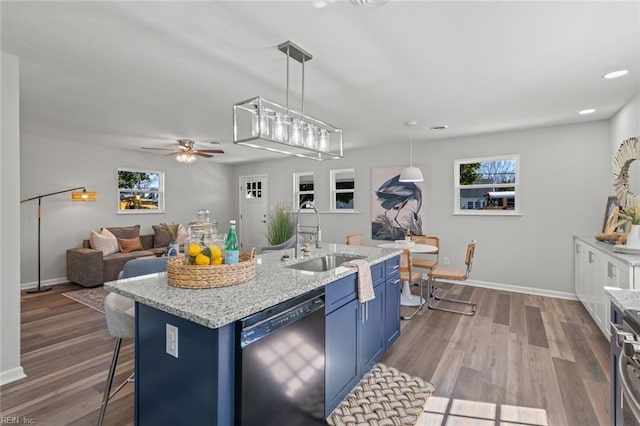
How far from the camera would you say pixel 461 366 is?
8.66ft

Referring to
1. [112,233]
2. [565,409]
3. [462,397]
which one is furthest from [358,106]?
[112,233]

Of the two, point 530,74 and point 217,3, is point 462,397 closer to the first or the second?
point 530,74

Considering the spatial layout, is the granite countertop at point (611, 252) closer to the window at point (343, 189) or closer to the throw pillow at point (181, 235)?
the window at point (343, 189)

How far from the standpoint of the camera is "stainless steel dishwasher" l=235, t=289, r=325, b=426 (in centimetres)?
134

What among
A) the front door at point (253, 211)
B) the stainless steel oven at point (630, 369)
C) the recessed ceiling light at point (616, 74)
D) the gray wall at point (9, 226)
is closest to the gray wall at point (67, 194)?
the front door at point (253, 211)

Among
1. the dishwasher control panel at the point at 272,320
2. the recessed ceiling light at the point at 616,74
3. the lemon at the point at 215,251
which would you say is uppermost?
the recessed ceiling light at the point at 616,74

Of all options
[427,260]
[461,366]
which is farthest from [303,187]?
[461,366]

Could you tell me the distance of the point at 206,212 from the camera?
6.39 ft

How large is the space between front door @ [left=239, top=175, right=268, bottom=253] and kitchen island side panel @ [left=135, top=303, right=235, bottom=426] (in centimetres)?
626

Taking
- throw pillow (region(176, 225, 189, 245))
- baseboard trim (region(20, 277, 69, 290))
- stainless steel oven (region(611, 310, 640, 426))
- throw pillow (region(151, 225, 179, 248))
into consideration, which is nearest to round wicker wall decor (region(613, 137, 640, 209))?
stainless steel oven (region(611, 310, 640, 426))

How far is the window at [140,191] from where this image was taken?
630 cm

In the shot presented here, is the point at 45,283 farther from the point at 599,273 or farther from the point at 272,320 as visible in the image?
the point at 599,273

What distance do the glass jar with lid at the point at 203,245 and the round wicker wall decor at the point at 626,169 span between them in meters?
3.69

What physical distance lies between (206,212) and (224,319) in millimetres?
897
